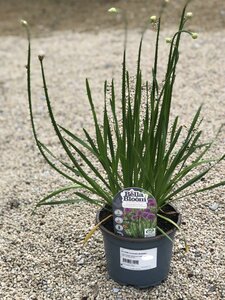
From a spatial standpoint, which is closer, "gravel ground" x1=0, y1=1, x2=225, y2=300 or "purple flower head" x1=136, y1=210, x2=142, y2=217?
"purple flower head" x1=136, y1=210, x2=142, y2=217

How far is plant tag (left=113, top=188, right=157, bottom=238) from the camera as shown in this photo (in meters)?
1.75

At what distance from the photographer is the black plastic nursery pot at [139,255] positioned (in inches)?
72.0

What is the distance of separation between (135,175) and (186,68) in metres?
2.35

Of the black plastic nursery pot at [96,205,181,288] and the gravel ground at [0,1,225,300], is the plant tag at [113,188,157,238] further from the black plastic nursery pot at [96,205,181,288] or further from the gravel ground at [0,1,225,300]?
the gravel ground at [0,1,225,300]

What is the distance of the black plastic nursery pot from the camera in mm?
1829

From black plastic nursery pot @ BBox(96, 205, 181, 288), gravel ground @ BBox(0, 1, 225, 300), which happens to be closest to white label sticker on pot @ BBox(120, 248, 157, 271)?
black plastic nursery pot @ BBox(96, 205, 181, 288)

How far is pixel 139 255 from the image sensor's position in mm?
1847

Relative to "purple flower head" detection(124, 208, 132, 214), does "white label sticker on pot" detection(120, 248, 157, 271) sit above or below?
below

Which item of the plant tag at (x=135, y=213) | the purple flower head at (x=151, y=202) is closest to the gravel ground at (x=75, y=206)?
the plant tag at (x=135, y=213)

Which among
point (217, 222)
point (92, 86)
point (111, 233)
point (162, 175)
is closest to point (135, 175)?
point (162, 175)

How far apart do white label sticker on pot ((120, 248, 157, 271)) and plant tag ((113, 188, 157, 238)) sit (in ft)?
0.21

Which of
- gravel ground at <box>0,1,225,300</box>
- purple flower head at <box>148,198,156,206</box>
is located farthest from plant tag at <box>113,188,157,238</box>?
gravel ground at <box>0,1,225,300</box>

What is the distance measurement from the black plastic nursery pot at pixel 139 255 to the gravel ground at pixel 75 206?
0.06 metres

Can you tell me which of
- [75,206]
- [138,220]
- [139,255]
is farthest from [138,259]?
[75,206]
